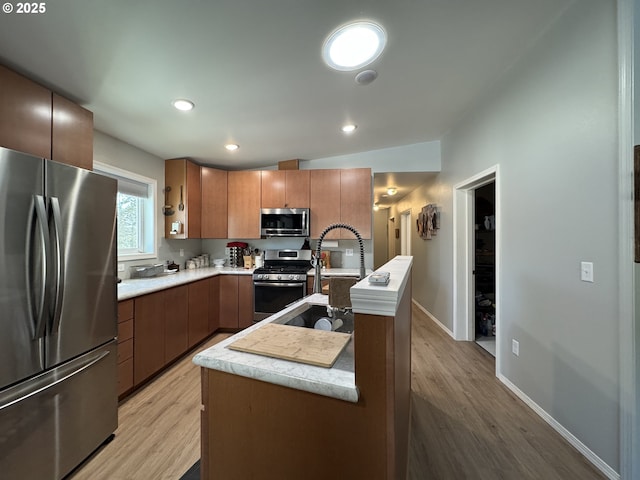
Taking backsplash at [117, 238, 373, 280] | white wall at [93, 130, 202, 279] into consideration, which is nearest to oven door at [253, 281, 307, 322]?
backsplash at [117, 238, 373, 280]

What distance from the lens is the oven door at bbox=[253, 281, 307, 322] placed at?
315 centimetres

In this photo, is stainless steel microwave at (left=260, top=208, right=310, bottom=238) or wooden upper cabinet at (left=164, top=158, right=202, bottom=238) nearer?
wooden upper cabinet at (left=164, top=158, right=202, bottom=238)

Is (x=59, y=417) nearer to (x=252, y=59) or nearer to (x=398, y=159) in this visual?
(x=252, y=59)

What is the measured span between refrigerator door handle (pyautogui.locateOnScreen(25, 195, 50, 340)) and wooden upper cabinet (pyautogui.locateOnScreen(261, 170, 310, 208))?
248cm

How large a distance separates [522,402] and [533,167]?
1.83 m

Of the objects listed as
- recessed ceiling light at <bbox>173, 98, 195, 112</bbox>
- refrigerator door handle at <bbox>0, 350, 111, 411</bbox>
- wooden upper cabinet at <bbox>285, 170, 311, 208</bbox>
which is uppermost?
recessed ceiling light at <bbox>173, 98, 195, 112</bbox>

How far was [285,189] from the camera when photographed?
360 centimetres

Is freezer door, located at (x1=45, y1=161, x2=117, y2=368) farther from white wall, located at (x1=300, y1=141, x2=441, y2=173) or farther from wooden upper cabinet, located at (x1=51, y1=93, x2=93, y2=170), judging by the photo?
white wall, located at (x1=300, y1=141, x2=441, y2=173)

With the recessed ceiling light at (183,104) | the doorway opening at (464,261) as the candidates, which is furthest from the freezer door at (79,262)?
the doorway opening at (464,261)

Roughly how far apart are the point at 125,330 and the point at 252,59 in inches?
85.2

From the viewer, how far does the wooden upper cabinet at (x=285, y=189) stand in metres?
3.58

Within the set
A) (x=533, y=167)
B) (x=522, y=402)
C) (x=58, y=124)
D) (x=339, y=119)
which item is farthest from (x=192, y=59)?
(x=522, y=402)

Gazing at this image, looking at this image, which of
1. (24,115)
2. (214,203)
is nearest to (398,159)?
(214,203)

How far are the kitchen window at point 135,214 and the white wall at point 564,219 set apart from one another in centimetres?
376
